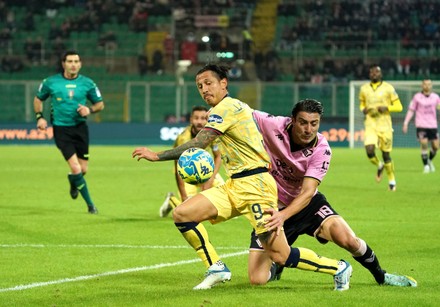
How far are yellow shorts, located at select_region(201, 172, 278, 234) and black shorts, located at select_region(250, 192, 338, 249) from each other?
1.02 ft

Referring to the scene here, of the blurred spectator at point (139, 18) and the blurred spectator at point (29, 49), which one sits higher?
the blurred spectator at point (139, 18)

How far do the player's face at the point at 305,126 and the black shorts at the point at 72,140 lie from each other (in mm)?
8343

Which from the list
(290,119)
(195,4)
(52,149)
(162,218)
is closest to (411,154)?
(52,149)

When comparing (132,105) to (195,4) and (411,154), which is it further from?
(411,154)

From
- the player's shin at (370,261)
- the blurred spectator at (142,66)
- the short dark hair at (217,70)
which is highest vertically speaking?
the short dark hair at (217,70)

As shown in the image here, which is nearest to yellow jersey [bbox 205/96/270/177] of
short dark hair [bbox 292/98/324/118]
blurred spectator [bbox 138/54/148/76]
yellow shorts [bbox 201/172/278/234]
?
yellow shorts [bbox 201/172/278/234]

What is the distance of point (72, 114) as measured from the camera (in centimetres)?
1634

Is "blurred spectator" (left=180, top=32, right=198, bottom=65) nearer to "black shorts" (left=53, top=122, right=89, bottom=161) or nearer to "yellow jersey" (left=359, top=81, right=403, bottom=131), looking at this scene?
"yellow jersey" (left=359, top=81, right=403, bottom=131)

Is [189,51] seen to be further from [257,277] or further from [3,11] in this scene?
[257,277]

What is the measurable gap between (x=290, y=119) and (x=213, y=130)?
0.65 metres

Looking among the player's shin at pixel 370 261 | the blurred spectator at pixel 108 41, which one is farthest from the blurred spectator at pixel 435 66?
the player's shin at pixel 370 261

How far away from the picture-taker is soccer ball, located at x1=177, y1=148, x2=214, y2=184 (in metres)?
8.20

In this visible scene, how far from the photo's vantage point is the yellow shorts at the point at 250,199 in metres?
8.38

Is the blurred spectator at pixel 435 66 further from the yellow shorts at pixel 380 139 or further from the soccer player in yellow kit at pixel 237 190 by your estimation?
the soccer player in yellow kit at pixel 237 190
